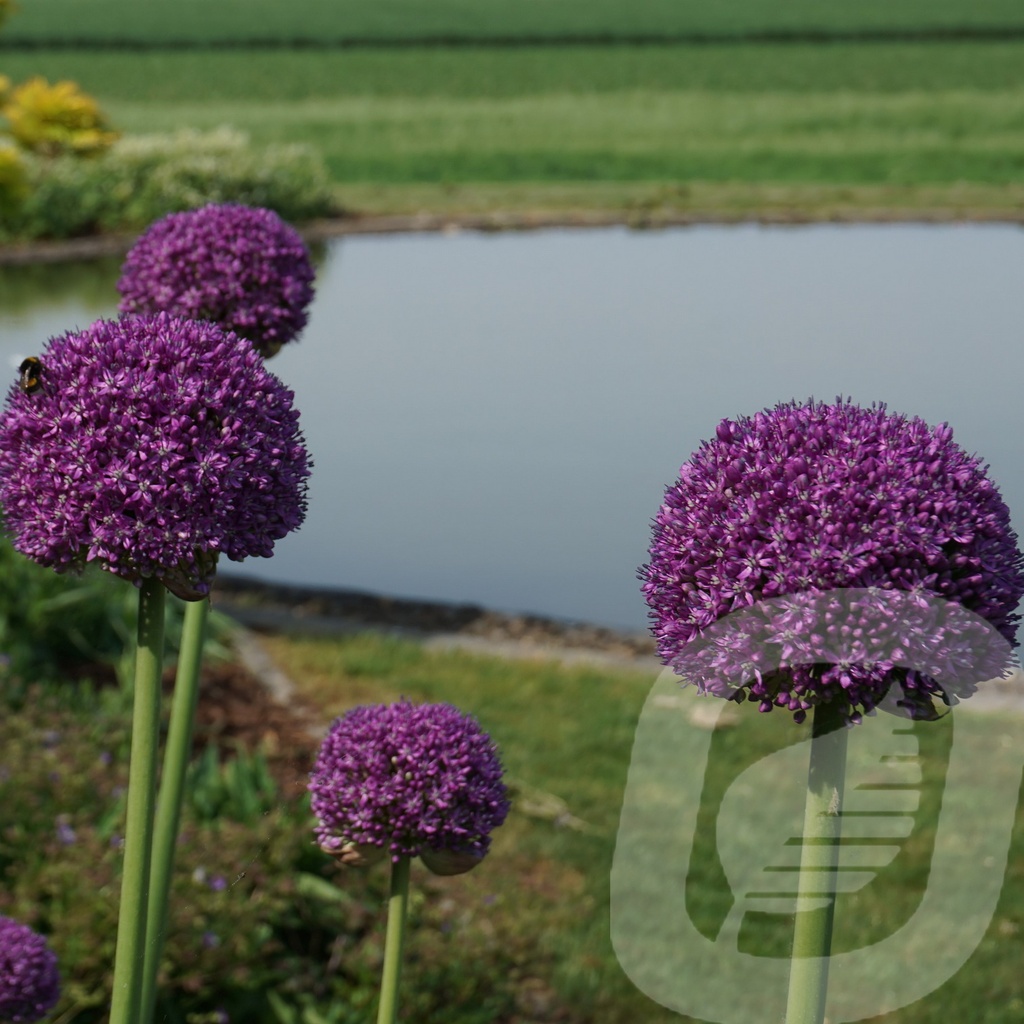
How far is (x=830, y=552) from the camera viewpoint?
2.22m

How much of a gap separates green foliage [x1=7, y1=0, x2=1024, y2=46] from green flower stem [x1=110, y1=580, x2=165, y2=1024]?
6058cm

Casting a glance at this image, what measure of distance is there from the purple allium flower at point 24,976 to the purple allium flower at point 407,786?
0.69 m

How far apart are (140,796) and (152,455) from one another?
53 cm

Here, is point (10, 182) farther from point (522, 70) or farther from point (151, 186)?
point (522, 70)

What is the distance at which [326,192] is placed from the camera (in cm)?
2700

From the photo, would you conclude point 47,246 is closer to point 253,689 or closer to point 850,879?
point 253,689

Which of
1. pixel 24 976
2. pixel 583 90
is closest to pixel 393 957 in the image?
pixel 24 976

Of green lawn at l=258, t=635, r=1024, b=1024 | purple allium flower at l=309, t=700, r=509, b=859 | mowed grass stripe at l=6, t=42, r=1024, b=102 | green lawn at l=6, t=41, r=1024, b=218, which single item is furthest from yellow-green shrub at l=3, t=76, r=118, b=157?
mowed grass stripe at l=6, t=42, r=1024, b=102

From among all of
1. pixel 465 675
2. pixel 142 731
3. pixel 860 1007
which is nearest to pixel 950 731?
pixel 465 675

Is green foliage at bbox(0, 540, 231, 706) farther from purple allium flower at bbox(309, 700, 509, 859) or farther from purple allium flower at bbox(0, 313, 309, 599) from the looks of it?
purple allium flower at bbox(0, 313, 309, 599)

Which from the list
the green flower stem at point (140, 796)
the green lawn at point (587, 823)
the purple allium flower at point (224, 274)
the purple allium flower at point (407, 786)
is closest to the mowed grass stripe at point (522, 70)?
the green lawn at point (587, 823)

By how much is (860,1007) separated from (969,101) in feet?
135

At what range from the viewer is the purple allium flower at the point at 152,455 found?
2611 millimetres

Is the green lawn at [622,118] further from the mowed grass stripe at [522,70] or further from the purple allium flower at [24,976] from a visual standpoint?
the purple allium flower at [24,976]
